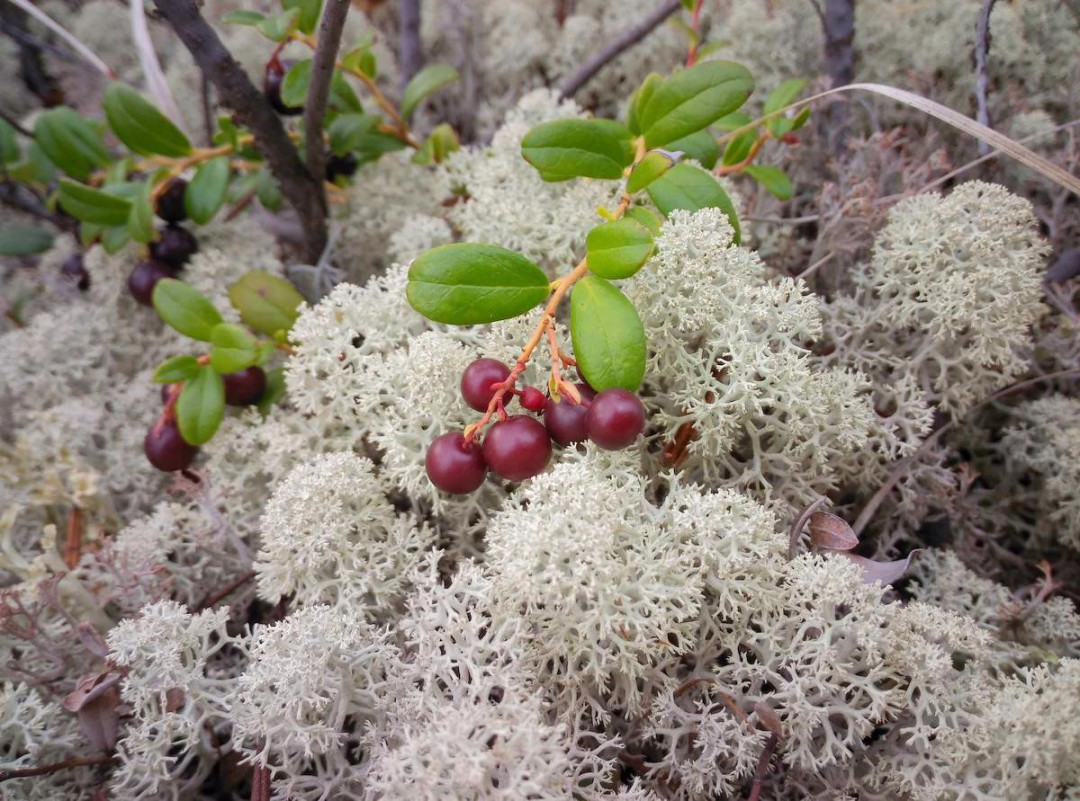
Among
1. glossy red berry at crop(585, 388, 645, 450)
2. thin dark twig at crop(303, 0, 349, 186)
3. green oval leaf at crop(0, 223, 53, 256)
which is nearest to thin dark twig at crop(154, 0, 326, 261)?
thin dark twig at crop(303, 0, 349, 186)

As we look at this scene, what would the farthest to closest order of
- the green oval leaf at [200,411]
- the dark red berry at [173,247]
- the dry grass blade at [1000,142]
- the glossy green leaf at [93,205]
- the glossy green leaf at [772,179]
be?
1. the dark red berry at [173,247]
2. the glossy green leaf at [93,205]
3. the glossy green leaf at [772,179]
4. the green oval leaf at [200,411]
5. the dry grass blade at [1000,142]

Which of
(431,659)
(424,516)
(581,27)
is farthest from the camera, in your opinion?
(581,27)

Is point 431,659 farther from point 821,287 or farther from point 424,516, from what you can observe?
point 821,287

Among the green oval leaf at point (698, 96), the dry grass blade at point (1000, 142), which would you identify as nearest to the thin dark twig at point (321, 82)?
the green oval leaf at point (698, 96)

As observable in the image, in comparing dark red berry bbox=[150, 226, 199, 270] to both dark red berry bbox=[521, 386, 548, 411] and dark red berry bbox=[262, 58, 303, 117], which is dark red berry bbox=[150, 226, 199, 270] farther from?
dark red berry bbox=[521, 386, 548, 411]

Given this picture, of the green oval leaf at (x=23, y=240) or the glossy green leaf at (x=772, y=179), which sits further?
the green oval leaf at (x=23, y=240)

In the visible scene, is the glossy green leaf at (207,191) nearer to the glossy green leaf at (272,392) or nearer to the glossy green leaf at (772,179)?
the glossy green leaf at (272,392)

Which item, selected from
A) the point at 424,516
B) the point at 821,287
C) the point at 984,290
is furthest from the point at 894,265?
the point at 424,516
